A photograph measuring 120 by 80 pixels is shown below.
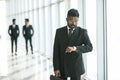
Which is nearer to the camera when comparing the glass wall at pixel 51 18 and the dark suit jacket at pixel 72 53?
the dark suit jacket at pixel 72 53

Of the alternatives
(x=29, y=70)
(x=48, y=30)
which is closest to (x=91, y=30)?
(x=29, y=70)

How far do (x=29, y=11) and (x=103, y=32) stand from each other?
1327 cm

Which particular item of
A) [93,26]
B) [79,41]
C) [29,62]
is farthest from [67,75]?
[29,62]

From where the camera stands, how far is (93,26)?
28.8 ft

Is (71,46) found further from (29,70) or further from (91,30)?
(29,70)

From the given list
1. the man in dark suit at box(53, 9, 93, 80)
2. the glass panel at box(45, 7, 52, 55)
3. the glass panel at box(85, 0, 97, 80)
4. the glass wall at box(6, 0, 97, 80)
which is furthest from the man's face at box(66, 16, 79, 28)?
the glass panel at box(45, 7, 52, 55)

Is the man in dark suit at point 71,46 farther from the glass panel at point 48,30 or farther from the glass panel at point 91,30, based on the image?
the glass panel at point 48,30

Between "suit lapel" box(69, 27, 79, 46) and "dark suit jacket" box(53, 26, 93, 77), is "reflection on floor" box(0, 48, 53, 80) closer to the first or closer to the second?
"dark suit jacket" box(53, 26, 93, 77)

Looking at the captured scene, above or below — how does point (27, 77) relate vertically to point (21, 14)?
below

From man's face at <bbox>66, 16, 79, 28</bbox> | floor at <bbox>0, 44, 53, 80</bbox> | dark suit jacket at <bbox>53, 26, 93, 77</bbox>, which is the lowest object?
floor at <bbox>0, 44, 53, 80</bbox>

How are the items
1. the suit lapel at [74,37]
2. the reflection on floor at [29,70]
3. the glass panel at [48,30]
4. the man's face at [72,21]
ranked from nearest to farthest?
1. the man's face at [72,21]
2. the suit lapel at [74,37]
3. the reflection on floor at [29,70]
4. the glass panel at [48,30]

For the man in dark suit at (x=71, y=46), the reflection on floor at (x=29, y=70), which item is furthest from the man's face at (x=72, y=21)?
the reflection on floor at (x=29, y=70)
